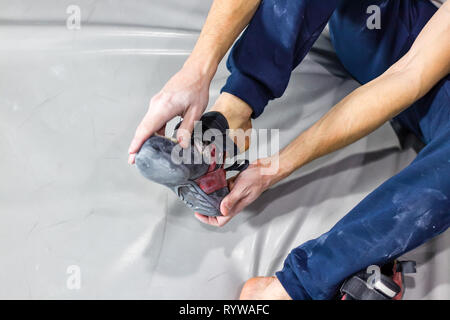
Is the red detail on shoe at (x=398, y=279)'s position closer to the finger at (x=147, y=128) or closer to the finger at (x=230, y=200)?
the finger at (x=230, y=200)

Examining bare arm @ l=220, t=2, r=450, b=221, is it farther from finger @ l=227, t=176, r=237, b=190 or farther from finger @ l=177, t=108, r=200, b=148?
finger @ l=177, t=108, r=200, b=148

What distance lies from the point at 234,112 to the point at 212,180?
0.13m

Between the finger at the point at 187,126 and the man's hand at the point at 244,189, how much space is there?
0.13 metres

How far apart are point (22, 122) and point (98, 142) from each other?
0.48 feet

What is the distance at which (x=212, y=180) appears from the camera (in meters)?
0.77

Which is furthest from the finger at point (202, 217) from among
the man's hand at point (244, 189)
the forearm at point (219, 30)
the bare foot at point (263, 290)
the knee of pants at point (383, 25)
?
the knee of pants at point (383, 25)

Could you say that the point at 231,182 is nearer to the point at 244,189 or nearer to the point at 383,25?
the point at 244,189

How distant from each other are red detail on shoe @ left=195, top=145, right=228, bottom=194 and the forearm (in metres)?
0.13

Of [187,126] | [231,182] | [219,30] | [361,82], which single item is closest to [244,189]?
[231,182]

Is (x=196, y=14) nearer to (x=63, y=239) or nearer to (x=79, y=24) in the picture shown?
(x=79, y=24)

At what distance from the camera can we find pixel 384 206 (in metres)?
0.67

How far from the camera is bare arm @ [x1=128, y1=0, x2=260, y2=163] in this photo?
2.25 feet
